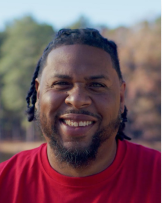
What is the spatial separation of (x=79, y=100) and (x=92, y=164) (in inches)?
21.1

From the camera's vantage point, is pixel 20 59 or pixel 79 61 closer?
pixel 79 61

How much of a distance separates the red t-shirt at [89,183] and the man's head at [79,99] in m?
0.17

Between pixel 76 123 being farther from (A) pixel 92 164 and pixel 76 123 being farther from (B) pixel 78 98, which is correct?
(A) pixel 92 164

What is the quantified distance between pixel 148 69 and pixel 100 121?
20484mm

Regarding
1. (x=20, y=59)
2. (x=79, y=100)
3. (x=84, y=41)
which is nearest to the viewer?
(x=79, y=100)

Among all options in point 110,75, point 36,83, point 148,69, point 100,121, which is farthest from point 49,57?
point 148,69

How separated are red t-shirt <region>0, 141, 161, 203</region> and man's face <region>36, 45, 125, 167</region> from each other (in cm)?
21

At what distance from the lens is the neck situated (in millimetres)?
2027

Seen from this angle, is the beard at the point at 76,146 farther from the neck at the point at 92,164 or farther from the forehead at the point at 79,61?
the forehead at the point at 79,61

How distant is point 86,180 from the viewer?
196 centimetres

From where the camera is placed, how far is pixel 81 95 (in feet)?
6.30

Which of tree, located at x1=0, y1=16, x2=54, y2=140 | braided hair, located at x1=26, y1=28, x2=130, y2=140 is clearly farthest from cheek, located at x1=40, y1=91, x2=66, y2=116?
tree, located at x1=0, y1=16, x2=54, y2=140

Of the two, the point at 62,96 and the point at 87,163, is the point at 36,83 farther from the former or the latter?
the point at 87,163

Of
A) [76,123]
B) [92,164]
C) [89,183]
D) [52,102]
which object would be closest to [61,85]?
[52,102]
